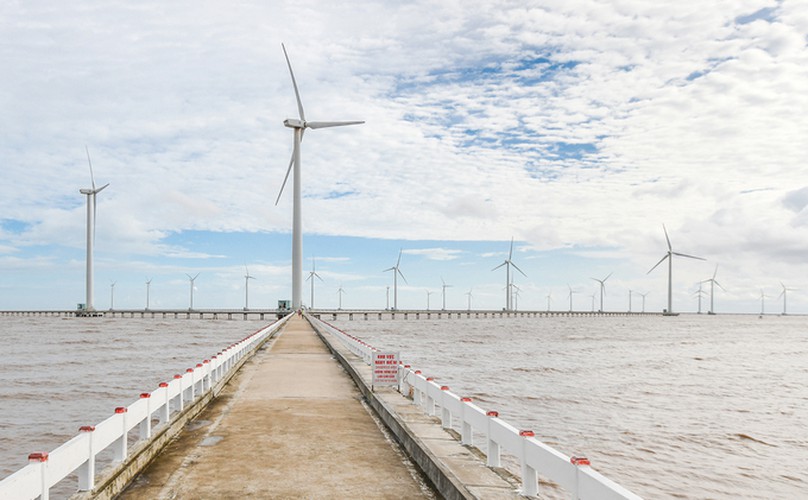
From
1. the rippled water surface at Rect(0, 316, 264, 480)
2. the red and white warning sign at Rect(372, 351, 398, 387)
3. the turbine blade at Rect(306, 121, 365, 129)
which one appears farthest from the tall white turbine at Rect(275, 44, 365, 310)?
the red and white warning sign at Rect(372, 351, 398, 387)

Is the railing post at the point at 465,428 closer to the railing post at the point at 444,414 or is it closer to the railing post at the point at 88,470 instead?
the railing post at the point at 444,414

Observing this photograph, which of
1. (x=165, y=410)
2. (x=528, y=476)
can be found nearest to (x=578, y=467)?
(x=528, y=476)

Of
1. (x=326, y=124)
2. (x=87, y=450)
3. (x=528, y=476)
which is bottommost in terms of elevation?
(x=528, y=476)

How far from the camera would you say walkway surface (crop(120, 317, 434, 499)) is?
396 inches

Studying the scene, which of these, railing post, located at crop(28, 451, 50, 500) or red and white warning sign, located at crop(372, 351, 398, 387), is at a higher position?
railing post, located at crop(28, 451, 50, 500)

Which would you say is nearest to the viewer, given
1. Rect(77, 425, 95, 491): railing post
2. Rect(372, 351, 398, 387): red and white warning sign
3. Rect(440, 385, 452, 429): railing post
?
Rect(77, 425, 95, 491): railing post

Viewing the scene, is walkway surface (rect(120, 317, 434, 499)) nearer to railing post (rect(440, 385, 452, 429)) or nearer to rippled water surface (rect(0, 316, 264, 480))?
railing post (rect(440, 385, 452, 429))

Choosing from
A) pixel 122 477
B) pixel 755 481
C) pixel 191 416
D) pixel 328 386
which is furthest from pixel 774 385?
pixel 122 477

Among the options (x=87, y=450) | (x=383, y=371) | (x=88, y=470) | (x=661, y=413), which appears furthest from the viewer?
(x=661, y=413)

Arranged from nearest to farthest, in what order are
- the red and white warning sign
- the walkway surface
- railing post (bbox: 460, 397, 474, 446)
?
the walkway surface
railing post (bbox: 460, 397, 474, 446)
the red and white warning sign

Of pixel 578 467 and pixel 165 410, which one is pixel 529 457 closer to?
pixel 578 467

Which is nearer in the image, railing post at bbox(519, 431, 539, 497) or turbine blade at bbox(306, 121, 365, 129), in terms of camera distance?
railing post at bbox(519, 431, 539, 497)

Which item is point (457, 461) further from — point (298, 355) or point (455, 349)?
point (455, 349)

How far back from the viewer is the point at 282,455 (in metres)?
12.2
